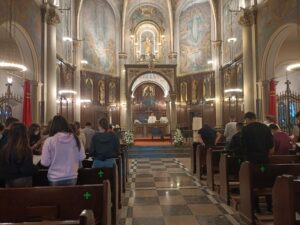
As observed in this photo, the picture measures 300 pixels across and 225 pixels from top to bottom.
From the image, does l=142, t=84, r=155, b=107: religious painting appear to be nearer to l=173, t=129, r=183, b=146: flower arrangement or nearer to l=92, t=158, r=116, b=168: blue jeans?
l=173, t=129, r=183, b=146: flower arrangement

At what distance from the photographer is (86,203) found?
3412mm

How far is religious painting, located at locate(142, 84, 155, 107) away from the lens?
103 feet

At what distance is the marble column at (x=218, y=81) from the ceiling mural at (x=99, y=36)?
8.38m

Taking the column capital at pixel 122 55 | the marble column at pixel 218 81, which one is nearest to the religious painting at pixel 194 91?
the marble column at pixel 218 81

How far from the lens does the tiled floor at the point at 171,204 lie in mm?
5777

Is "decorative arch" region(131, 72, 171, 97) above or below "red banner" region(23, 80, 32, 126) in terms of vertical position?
above

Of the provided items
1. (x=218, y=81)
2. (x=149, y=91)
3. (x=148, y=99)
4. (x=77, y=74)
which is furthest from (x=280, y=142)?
(x=149, y=91)

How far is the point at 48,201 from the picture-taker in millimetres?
3350

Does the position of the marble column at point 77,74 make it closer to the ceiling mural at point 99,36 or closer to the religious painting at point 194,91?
the ceiling mural at point 99,36

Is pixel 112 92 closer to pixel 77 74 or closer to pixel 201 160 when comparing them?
pixel 77 74

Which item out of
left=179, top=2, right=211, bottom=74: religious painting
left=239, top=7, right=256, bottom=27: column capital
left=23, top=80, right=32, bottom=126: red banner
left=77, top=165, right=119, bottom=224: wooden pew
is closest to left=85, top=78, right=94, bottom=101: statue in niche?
left=179, top=2, right=211, bottom=74: religious painting

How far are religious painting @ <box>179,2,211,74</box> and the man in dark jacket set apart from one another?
64.8 ft

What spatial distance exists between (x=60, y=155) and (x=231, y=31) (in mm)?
18766

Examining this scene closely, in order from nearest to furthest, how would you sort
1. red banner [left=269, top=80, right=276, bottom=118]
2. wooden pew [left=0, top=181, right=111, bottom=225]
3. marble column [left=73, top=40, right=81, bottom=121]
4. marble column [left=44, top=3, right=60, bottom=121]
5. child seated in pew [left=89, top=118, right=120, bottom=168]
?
wooden pew [left=0, top=181, right=111, bottom=225], child seated in pew [left=89, top=118, right=120, bottom=168], red banner [left=269, top=80, right=276, bottom=118], marble column [left=44, top=3, right=60, bottom=121], marble column [left=73, top=40, right=81, bottom=121]
